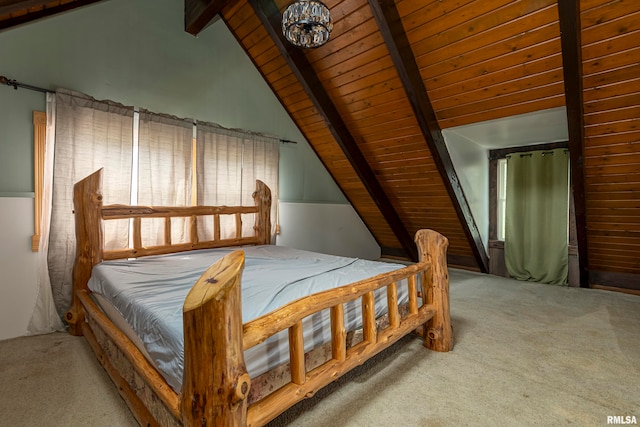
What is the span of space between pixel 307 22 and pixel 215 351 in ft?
6.08

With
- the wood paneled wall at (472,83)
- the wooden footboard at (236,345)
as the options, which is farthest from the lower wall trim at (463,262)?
the wooden footboard at (236,345)

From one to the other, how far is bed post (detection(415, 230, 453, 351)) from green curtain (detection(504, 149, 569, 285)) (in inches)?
114

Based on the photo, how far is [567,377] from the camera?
1.84 meters

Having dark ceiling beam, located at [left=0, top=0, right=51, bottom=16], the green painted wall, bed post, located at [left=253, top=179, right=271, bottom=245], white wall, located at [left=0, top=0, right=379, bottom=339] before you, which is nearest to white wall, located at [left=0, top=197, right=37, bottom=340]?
white wall, located at [left=0, top=0, right=379, bottom=339]

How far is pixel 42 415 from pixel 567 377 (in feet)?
9.61

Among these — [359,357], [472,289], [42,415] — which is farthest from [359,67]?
[42,415]

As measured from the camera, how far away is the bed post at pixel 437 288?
6.98ft

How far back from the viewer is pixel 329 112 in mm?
3646

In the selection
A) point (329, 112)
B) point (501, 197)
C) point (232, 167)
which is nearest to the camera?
point (232, 167)

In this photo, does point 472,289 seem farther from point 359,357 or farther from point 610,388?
point 359,357

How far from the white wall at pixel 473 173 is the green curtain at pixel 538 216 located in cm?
33

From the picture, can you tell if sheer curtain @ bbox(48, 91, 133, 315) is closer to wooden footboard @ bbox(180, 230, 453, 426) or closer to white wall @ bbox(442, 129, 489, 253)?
wooden footboard @ bbox(180, 230, 453, 426)

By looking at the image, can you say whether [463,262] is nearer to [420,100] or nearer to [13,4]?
[420,100]

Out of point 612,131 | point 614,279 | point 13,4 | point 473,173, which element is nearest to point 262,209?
point 13,4
